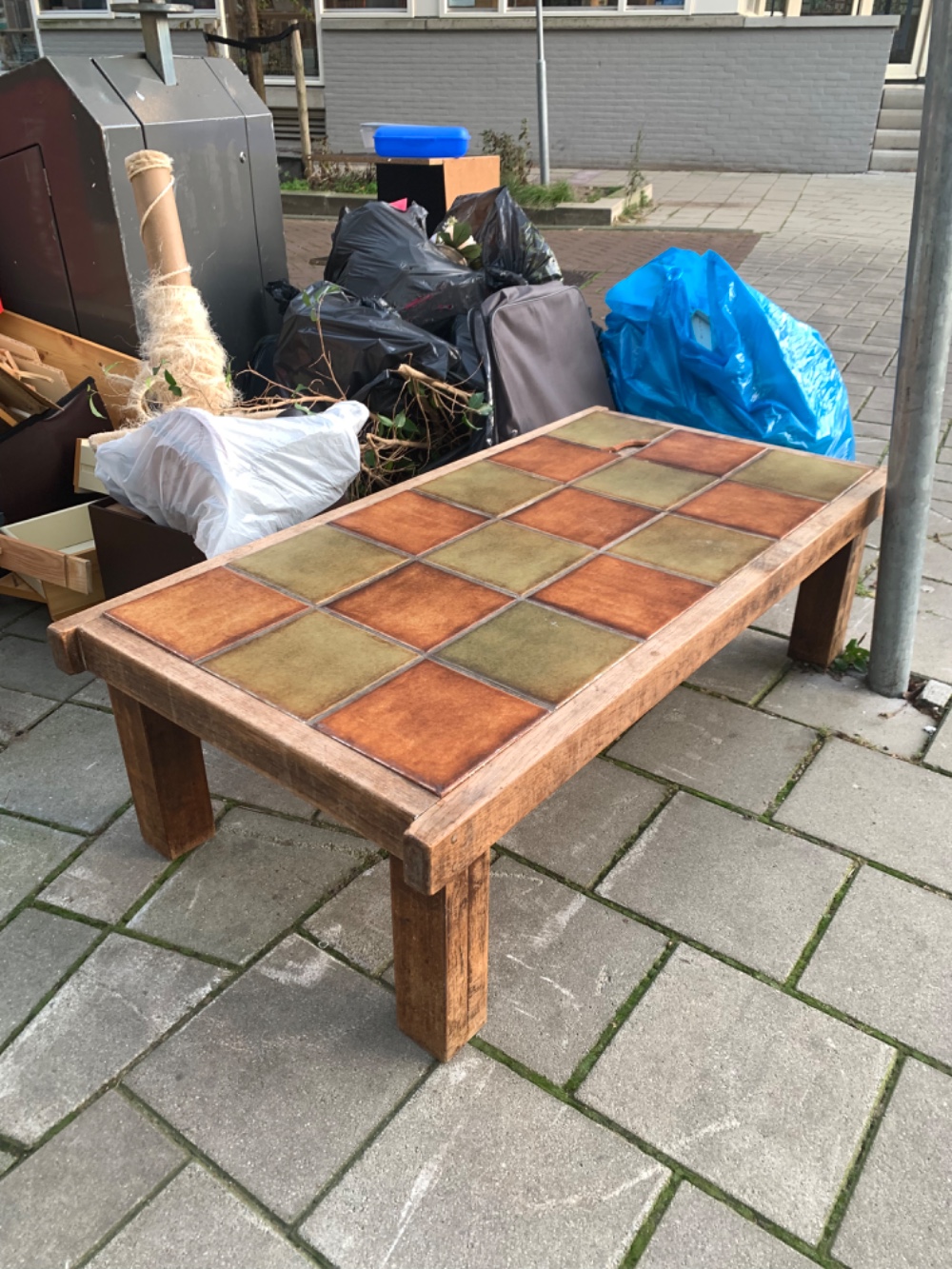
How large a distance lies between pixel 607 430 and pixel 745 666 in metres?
0.85

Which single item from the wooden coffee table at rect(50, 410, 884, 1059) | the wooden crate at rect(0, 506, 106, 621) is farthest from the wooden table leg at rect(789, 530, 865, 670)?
the wooden crate at rect(0, 506, 106, 621)

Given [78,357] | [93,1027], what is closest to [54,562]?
[78,357]

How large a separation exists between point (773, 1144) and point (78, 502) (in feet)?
8.80

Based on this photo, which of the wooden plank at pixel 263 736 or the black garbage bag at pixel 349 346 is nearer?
the wooden plank at pixel 263 736

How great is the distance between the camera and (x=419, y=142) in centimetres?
543

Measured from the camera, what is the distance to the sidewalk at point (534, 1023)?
5.01 feet

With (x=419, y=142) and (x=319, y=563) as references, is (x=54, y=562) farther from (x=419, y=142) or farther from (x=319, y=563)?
(x=419, y=142)

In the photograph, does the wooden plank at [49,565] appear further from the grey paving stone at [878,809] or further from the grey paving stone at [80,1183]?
the grey paving stone at [878,809]

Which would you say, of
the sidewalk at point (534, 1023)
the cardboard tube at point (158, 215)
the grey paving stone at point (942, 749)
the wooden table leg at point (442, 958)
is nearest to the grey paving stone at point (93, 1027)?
the sidewalk at point (534, 1023)

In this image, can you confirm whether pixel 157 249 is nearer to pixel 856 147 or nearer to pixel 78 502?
pixel 78 502

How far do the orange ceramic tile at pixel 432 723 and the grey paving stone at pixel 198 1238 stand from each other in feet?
2.31

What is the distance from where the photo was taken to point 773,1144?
164cm

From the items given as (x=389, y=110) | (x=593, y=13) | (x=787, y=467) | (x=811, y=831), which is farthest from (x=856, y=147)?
(x=811, y=831)

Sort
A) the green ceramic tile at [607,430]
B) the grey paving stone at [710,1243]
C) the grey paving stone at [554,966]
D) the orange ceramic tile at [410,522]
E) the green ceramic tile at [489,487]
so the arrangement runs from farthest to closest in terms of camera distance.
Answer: the green ceramic tile at [607,430] < the green ceramic tile at [489,487] < the orange ceramic tile at [410,522] < the grey paving stone at [554,966] < the grey paving stone at [710,1243]
